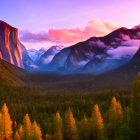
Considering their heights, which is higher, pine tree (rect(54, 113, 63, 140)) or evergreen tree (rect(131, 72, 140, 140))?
evergreen tree (rect(131, 72, 140, 140))

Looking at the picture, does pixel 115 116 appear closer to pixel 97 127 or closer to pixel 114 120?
pixel 114 120

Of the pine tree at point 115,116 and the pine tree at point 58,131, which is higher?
the pine tree at point 115,116

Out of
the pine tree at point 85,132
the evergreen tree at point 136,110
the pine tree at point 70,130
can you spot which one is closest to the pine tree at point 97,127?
the pine tree at point 85,132

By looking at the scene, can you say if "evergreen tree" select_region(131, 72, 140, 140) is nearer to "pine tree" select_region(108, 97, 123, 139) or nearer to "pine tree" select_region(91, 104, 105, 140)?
"pine tree" select_region(108, 97, 123, 139)

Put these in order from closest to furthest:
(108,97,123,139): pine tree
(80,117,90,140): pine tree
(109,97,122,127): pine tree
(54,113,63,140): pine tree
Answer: (108,97,123,139): pine tree
(109,97,122,127): pine tree
(80,117,90,140): pine tree
(54,113,63,140): pine tree

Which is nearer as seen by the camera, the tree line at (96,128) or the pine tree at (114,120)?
the tree line at (96,128)

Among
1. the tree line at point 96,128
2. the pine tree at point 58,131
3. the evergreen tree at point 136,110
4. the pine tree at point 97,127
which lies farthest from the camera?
the pine tree at point 58,131

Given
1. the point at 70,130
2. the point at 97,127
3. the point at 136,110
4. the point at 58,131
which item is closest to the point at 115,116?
the point at 97,127

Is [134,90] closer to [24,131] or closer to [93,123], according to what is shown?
[93,123]

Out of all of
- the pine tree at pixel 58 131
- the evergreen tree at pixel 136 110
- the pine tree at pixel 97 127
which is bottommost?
the pine tree at pixel 58 131

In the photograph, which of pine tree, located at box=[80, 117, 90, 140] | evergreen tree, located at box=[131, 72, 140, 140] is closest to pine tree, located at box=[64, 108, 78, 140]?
pine tree, located at box=[80, 117, 90, 140]

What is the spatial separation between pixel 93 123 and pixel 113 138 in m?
5.94

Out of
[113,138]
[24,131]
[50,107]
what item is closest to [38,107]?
[50,107]

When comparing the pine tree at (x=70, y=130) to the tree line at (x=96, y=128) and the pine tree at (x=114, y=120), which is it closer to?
the tree line at (x=96, y=128)
